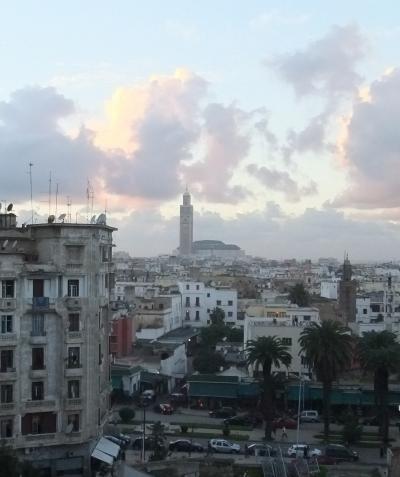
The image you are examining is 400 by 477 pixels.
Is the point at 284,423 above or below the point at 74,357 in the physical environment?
below

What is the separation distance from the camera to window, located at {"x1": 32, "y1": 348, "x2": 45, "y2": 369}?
124ft

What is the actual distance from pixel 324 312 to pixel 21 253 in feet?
164

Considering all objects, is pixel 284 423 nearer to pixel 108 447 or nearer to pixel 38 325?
pixel 108 447

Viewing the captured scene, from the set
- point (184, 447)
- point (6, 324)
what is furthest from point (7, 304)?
point (184, 447)

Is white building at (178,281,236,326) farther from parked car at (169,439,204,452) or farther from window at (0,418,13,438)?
window at (0,418,13,438)

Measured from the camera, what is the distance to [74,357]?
3834 centimetres

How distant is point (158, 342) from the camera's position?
7294cm

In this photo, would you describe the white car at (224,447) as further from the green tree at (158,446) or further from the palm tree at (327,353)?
the palm tree at (327,353)

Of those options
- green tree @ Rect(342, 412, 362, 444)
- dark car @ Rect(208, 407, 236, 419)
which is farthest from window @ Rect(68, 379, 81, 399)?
dark car @ Rect(208, 407, 236, 419)

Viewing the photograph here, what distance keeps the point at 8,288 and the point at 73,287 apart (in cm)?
318

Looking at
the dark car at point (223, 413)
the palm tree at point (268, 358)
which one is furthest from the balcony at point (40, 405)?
the dark car at point (223, 413)

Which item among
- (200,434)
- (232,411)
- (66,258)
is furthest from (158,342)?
(66,258)

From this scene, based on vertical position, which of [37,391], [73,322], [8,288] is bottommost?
[37,391]

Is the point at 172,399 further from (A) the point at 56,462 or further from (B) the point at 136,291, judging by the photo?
(B) the point at 136,291
